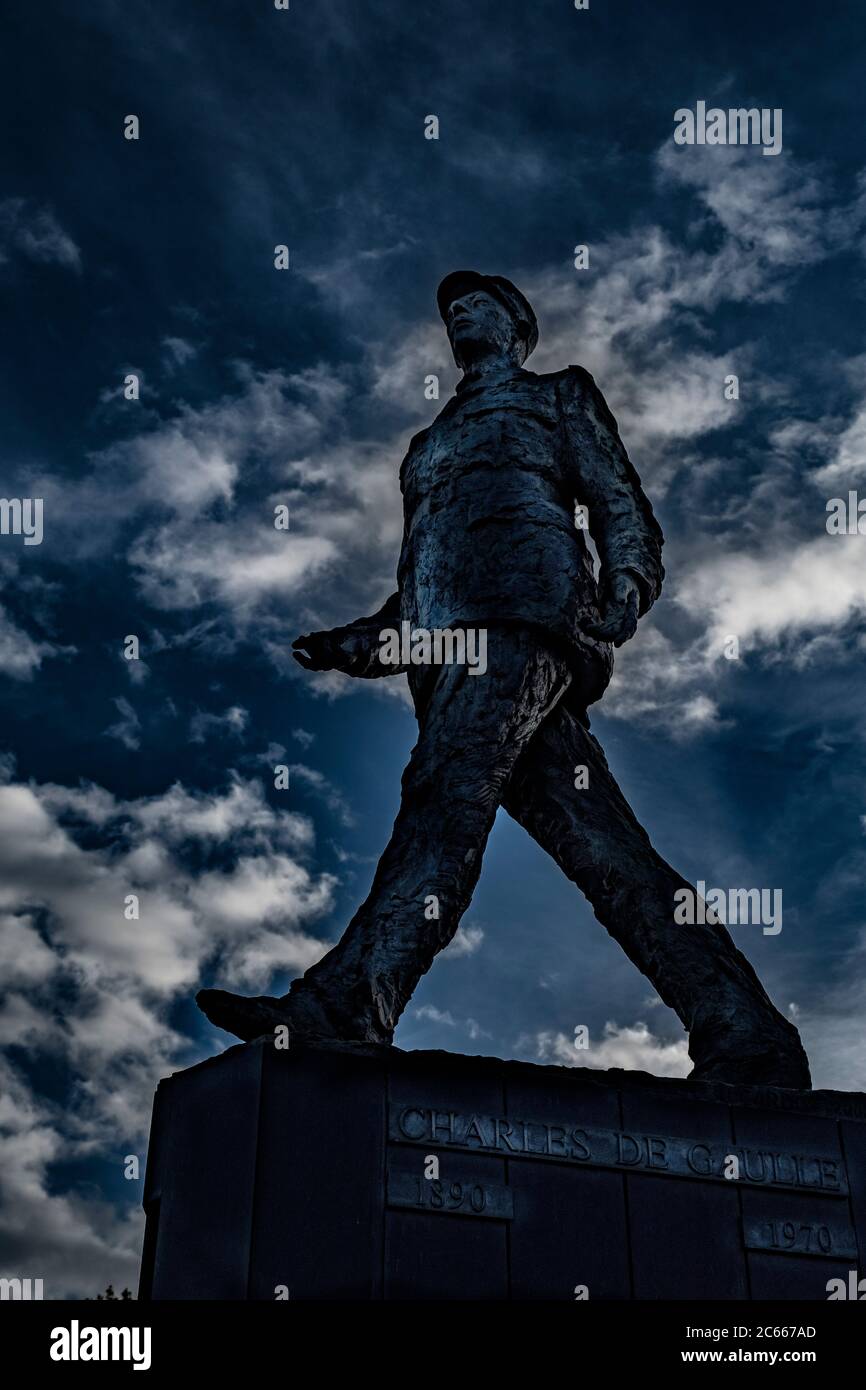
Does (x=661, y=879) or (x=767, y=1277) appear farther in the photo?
(x=661, y=879)

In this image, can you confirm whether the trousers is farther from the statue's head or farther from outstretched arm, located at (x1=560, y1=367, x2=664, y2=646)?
the statue's head

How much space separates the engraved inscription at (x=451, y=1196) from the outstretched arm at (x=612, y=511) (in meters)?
2.29

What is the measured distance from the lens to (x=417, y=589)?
642cm

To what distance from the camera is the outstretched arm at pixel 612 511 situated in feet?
20.3

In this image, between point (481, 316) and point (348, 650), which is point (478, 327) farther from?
point (348, 650)

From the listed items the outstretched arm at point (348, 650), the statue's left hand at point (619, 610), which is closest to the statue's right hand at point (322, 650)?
the outstretched arm at point (348, 650)

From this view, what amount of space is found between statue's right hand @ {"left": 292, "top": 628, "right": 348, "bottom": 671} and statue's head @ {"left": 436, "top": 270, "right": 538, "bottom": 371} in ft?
5.03

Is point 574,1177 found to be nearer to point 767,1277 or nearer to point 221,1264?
point 767,1277

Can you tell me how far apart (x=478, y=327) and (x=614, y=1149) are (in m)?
3.87

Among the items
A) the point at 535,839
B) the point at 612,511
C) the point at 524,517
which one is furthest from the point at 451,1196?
the point at 612,511

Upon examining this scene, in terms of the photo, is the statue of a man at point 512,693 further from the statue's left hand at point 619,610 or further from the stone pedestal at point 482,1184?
the stone pedestal at point 482,1184

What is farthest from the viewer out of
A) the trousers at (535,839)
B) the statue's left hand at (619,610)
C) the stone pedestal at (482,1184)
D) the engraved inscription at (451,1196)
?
the statue's left hand at (619,610)
